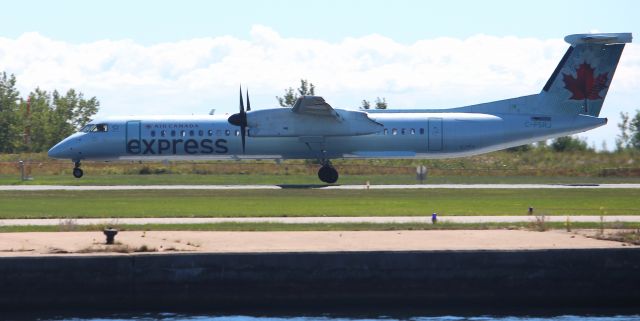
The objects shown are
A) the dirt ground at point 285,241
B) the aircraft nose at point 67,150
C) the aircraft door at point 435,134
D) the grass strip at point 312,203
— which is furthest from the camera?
the aircraft nose at point 67,150

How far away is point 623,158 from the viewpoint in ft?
216

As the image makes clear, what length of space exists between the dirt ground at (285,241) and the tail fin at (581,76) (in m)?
25.8

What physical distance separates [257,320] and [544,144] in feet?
203

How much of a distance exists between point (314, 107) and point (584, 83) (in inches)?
543

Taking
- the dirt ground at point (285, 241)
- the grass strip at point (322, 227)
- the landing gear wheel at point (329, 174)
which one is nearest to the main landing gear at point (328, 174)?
the landing gear wheel at point (329, 174)

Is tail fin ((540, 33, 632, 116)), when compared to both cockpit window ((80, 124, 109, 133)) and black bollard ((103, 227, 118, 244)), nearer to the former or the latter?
cockpit window ((80, 124, 109, 133))

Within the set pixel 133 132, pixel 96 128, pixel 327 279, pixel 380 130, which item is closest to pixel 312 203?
pixel 380 130

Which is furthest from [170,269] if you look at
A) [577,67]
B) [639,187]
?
[577,67]

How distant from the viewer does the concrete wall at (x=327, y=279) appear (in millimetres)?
21516

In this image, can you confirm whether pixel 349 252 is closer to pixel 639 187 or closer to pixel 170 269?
pixel 170 269

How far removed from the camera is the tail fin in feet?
167

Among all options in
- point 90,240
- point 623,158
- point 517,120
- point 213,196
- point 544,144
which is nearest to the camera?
point 90,240

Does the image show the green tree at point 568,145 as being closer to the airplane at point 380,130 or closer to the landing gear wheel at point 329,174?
the airplane at point 380,130

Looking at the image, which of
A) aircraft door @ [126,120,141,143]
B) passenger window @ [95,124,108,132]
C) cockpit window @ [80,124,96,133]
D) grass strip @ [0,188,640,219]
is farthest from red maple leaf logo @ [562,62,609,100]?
cockpit window @ [80,124,96,133]
